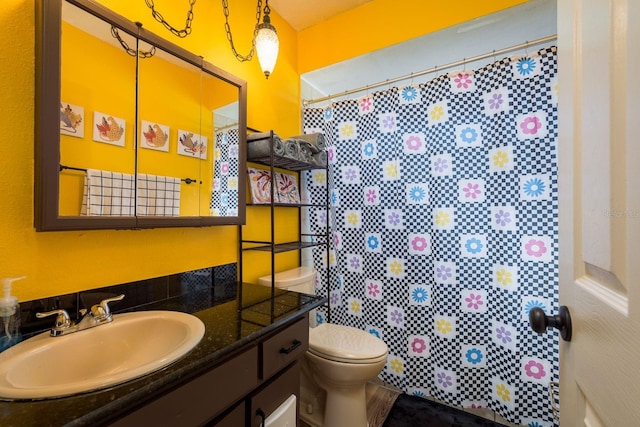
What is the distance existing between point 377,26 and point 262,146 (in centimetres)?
118

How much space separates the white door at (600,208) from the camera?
1.21 ft

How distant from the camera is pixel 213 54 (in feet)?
4.77

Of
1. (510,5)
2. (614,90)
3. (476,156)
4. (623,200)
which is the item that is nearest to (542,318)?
(623,200)

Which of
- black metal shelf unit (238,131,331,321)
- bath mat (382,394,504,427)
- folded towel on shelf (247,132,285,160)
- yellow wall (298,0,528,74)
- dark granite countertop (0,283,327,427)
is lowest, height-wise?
bath mat (382,394,504,427)

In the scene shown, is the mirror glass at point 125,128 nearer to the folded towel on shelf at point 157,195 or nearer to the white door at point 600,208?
the folded towel on shelf at point 157,195

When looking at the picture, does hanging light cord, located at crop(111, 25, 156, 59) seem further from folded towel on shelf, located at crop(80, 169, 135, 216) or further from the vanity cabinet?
the vanity cabinet

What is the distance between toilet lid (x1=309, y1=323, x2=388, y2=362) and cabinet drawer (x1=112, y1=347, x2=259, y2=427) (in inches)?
23.2

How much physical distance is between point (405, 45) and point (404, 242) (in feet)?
4.28

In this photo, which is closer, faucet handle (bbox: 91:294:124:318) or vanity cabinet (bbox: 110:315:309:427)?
vanity cabinet (bbox: 110:315:309:427)

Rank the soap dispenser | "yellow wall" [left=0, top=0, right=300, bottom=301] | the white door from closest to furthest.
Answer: the white door < the soap dispenser < "yellow wall" [left=0, top=0, right=300, bottom=301]

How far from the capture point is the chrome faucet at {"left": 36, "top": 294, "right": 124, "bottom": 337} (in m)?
0.80

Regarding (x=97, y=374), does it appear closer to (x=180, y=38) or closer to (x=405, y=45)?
(x=180, y=38)


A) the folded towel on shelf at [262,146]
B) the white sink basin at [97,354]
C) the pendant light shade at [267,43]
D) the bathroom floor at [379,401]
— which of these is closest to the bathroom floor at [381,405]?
the bathroom floor at [379,401]

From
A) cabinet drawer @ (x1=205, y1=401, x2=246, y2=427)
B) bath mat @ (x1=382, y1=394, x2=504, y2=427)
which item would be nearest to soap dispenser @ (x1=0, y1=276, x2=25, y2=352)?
cabinet drawer @ (x1=205, y1=401, x2=246, y2=427)
